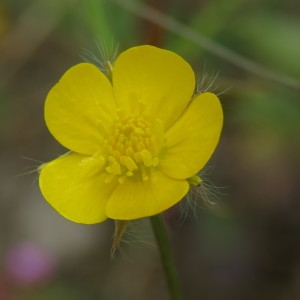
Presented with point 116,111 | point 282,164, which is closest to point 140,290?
point 282,164

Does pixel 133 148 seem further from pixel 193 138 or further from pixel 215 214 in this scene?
pixel 215 214

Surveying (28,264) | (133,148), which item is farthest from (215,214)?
(133,148)

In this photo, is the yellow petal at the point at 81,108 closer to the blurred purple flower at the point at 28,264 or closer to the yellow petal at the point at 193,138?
the yellow petal at the point at 193,138

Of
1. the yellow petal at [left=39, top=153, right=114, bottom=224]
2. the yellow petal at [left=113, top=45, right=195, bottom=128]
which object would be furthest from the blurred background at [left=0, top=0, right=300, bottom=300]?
the yellow petal at [left=39, top=153, right=114, bottom=224]

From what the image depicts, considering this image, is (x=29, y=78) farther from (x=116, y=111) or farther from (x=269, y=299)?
(x=116, y=111)

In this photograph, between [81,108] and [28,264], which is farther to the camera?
[28,264]

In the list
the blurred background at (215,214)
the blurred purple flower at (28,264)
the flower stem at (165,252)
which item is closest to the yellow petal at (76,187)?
the flower stem at (165,252)
